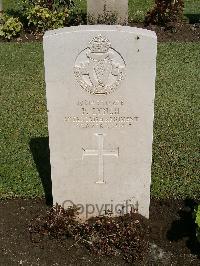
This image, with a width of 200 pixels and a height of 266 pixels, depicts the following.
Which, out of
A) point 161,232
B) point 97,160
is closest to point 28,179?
point 97,160

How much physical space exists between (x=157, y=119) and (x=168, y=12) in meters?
5.36

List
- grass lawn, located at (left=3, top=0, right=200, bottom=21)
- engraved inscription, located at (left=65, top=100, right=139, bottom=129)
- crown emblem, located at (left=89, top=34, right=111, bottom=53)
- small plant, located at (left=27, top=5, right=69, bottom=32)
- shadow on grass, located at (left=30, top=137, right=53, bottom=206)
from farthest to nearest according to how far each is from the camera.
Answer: grass lawn, located at (left=3, top=0, right=200, bottom=21) → small plant, located at (left=27, top=5, right=69, bottom=32) → shadow on grass, located at (left=30, top=137, right=53, bottom=206) → engraved inscription, located at (left=65, top=100, right=139, bottom=129) → crown emblem, located at (left=89, top=34, right=111, bottom=53)

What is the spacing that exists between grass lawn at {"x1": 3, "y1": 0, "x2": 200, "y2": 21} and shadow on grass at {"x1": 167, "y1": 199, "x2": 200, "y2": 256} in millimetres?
9062

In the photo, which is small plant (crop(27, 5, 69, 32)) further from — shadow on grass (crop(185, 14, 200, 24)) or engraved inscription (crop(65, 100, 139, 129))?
engraved inscription (crop(65, 100, 139, 129))

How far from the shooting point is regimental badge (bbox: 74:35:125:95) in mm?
3826

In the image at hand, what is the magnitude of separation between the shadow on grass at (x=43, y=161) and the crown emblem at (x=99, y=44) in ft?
6.62

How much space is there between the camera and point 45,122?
282 inches

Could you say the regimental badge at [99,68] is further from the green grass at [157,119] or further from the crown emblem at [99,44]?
the green grass at [157,119]

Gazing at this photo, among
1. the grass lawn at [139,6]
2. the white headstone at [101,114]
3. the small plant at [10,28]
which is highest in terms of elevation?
the grass lawn at [139,6]

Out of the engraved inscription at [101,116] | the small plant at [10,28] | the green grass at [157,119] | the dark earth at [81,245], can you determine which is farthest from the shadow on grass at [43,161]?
the small plant at [10,28]

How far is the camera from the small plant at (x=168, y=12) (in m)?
11.6

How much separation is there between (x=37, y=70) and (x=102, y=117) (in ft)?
18.1

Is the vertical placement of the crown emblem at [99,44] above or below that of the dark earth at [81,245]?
above

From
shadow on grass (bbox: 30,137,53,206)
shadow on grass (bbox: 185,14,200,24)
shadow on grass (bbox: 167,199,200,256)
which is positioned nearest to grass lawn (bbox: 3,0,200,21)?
shadow on grass (bbox: 185,14,200,24)
